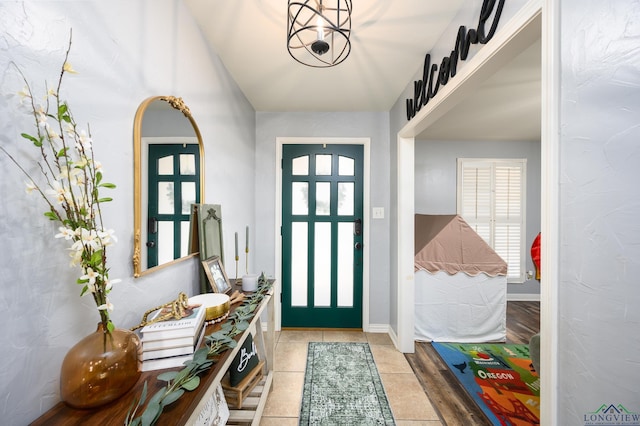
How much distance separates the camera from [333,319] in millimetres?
3148

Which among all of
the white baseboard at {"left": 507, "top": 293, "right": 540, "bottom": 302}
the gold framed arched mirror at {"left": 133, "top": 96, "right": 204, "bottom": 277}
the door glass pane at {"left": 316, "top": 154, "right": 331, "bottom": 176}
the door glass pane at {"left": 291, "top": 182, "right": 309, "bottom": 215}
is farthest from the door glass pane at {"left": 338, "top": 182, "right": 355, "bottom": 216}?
→ the white baseboard at {"left": 507, "top": 293, "right": 540, "bottom": 302}

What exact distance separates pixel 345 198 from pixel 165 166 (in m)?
2.11

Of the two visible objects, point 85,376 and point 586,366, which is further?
point 586,366

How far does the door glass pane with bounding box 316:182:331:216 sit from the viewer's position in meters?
3.15

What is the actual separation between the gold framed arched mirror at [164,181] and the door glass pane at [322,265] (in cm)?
172

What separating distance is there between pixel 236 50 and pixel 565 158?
2.03 meters

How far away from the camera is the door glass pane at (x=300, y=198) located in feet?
10.4

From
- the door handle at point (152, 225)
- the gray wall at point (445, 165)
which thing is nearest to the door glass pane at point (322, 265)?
the gray wall at point (445, 165)

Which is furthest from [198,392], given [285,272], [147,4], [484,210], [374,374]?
[484,210]

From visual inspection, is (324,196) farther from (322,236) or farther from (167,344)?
(167,344)

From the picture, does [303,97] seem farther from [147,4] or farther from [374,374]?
[374,374]

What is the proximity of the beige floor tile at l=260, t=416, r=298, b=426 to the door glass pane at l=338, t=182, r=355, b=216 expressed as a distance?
6.44ft

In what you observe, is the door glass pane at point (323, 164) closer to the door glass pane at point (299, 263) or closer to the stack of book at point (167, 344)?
the door glass pane at point (299, 263)

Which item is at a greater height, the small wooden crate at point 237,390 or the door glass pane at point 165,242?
the door glass pane at point 165,242
